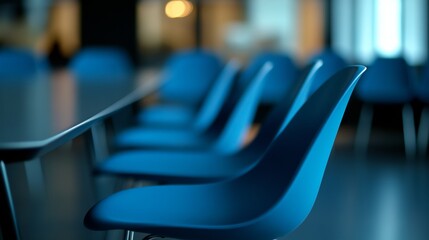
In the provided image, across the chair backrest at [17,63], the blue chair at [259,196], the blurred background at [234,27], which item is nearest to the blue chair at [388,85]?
the blurred background at [234,27]

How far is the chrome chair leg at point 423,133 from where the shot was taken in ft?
18.2

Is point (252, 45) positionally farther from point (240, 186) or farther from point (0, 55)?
point (240, 186)

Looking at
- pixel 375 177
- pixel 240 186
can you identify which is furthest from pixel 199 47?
pixel 240 186

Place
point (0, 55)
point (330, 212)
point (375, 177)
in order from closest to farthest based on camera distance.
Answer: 1. point (330, 212)
2. point (375, 177)
3. point (0, 55)

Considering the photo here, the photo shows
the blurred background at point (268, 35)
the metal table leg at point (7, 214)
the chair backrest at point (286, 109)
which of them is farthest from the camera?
the blurred background at point (268, 35)

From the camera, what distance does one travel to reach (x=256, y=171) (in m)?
1.65

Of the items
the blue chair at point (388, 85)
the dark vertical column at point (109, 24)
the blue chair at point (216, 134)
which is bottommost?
the blue chair at point (388, 85)

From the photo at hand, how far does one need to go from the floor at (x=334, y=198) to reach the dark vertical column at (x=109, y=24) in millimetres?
2767

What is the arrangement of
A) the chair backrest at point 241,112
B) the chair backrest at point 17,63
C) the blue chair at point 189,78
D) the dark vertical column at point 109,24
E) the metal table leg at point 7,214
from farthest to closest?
the dark vertical column at point 109,24 < the blue chair at point 189,78 < the chair backrest at point 17,63 < the chair backrest at point 241,112 < the metal table leg at point 7,214

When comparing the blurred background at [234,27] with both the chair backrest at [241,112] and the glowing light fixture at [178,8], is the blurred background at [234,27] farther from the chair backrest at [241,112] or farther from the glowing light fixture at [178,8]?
the chair backrest at [241,112]

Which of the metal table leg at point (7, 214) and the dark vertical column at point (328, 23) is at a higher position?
the dark vertical column at point (328, 23)

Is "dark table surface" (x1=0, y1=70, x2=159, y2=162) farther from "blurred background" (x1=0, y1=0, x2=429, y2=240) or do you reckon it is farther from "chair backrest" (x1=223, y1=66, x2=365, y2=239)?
"blurred background" (x1=0, y1=0, x2=429, y2=240)

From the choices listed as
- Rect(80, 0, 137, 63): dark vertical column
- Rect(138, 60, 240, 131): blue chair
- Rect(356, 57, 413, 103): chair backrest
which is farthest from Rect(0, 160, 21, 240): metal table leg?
Rect(80, 0, 137, 63): dark vertical column

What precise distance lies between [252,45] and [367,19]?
4.45 feet
